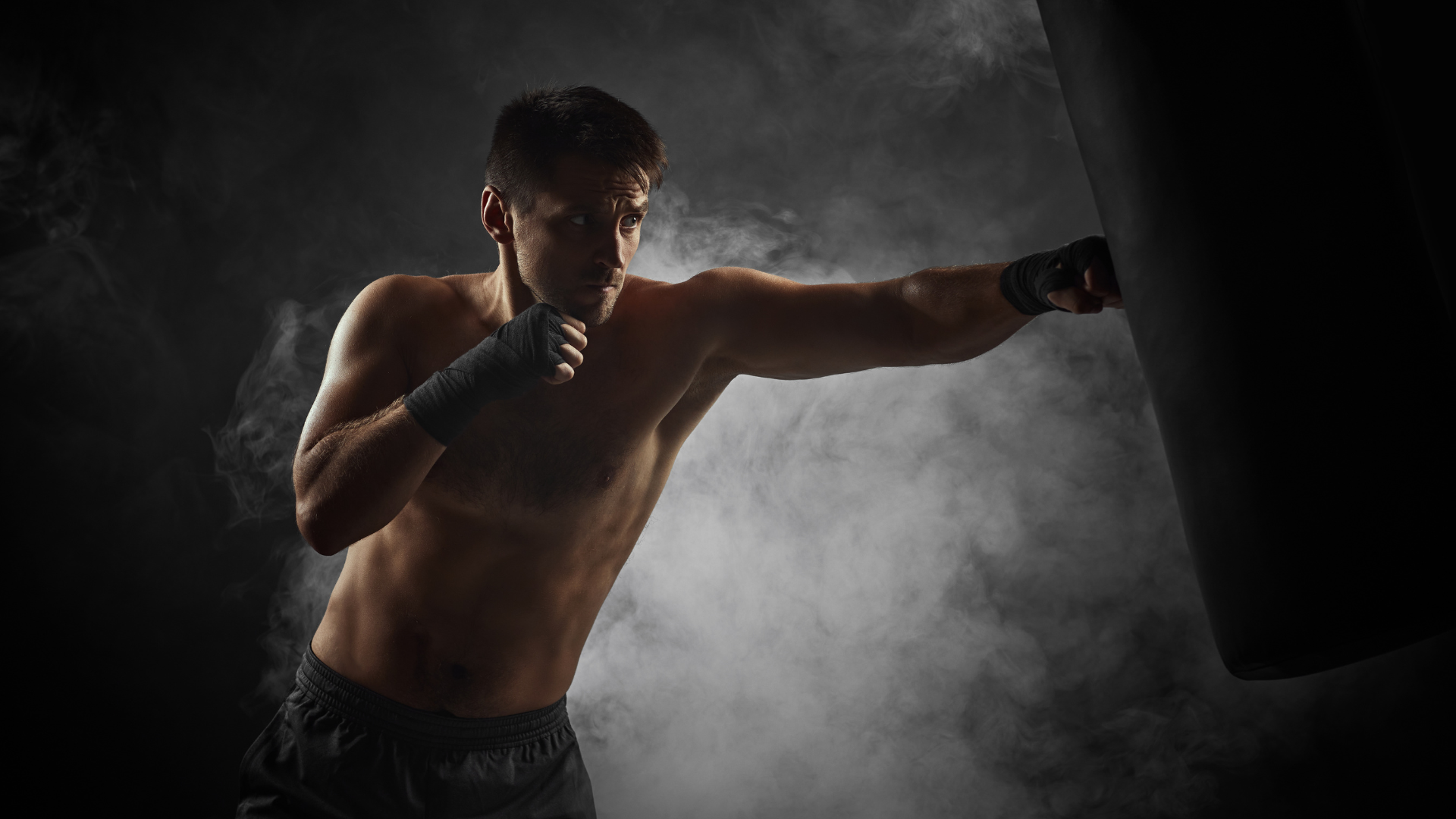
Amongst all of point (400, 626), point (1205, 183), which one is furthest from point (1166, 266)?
point (400, 626)

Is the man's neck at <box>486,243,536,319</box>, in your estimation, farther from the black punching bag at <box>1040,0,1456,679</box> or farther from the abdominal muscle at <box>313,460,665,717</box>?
the black punching bag at <box>1040,0,1456,679</box>

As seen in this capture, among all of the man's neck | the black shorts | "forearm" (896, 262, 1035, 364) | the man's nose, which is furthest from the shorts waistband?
"forearm" (896, 262, 1035, 364)

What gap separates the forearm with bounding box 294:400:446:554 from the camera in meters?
1.11

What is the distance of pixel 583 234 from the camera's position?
51.9 inches

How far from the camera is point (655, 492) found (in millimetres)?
1569

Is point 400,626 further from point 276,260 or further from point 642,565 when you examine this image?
point 276,260

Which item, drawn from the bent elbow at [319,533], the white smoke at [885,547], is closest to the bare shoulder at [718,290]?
the bent elbow at [319,533]

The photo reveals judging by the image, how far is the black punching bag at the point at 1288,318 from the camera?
2.29ft

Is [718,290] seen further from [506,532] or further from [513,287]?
[506,532]

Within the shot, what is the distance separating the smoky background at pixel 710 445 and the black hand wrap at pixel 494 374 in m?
1.18

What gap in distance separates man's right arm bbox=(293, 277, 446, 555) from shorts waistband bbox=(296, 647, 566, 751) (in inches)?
13.8

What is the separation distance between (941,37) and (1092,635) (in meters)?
1.60

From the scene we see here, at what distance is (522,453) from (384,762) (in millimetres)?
521

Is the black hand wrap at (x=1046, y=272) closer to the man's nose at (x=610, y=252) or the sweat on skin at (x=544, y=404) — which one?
the sweat on skin at (x=544, y=404)
